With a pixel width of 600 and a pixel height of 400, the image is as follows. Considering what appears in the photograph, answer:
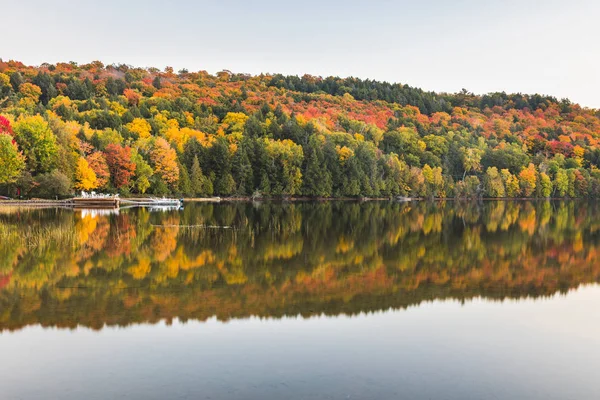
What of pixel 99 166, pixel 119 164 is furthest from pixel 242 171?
pixel 99 166

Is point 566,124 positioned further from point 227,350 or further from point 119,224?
point 227,350

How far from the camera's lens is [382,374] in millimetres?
10203

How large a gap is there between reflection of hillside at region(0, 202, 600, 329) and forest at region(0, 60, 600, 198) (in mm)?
35841

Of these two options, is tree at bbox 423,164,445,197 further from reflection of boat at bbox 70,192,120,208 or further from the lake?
the lake

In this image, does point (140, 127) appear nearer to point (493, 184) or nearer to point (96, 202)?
point (96, 202)

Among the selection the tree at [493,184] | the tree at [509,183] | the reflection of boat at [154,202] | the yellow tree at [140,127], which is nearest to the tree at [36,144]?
the reflection of boat at [154,202]

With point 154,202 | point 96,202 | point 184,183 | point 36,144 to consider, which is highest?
point 36,144

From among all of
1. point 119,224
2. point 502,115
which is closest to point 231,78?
point 502,115

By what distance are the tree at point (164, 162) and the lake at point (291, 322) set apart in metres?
55.3

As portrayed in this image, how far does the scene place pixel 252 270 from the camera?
19594 mm

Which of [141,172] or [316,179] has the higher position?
[141,172]

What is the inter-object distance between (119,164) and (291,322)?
6413cm

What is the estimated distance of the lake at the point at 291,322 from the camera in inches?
385

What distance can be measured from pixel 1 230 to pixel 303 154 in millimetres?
70998
